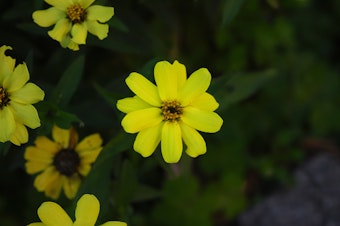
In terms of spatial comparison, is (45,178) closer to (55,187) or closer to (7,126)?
(55,187)

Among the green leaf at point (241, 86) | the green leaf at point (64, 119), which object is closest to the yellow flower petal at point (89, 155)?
the green leaf at point (64, 119)

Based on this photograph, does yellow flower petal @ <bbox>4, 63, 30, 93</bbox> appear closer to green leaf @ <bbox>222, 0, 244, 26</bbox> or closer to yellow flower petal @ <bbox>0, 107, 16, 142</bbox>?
yellow flower petal @ <bbox>0, 107, 16, 142</bbox>

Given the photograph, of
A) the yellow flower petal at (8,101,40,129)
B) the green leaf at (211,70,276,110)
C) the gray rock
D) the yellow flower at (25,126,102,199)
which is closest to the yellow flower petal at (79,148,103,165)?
the yellow flower at (25,126,102,199)

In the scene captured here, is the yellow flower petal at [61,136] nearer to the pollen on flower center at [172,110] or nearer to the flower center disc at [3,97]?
the flower center disc at [3,97]

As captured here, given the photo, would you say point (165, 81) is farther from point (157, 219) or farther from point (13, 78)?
point (157, 219)

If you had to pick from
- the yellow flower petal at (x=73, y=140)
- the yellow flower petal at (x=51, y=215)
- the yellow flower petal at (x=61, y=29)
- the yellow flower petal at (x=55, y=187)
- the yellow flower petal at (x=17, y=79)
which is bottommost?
the yellow flower petal at (x=51, y=215)
